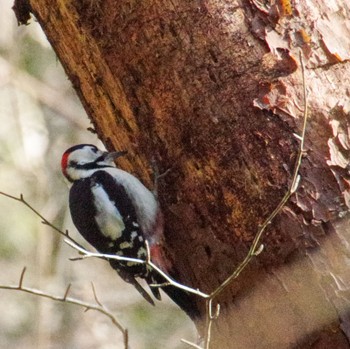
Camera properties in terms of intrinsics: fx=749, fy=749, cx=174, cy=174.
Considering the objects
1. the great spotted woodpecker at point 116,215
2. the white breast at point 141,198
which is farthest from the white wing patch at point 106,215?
the white breast at point 141,198

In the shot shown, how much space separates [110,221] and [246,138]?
1228mm

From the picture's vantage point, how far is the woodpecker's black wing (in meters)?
3.70

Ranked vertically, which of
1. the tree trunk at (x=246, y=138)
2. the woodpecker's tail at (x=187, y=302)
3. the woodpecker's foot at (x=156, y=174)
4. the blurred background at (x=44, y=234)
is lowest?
the blurred background at (x=44, y=234)

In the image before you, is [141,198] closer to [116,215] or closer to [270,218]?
[116,215]

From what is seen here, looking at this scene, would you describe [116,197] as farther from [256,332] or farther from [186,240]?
[256,332]

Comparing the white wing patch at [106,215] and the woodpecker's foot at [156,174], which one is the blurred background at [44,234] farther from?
the woodpecker's foot at [156,174]

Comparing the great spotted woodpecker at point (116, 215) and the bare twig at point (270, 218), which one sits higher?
the bare twig at point (270, 218)

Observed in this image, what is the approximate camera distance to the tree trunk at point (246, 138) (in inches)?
101

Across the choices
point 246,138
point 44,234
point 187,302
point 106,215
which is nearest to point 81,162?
point 106,215

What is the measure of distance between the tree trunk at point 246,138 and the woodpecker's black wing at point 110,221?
21.8 inches

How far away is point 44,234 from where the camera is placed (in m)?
6.91

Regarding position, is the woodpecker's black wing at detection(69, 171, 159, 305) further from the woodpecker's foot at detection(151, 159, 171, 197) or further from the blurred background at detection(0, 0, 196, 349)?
the blurred background at detection(0, 0, 196, 349)

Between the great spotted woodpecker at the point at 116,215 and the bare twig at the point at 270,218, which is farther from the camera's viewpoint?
the great spotted woodpecker at the point at 116,215

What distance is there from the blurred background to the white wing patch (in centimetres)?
293
